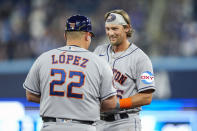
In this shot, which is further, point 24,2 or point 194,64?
point 24,2

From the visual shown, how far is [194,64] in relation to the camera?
9.91 m

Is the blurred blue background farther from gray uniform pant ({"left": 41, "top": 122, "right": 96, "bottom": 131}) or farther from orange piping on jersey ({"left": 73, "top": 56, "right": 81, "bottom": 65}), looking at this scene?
orange piping on jersey ({"left": 73, "top": 56, "right": 81, "bottom": 65})

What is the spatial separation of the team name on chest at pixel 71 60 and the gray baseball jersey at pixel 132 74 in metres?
0.87

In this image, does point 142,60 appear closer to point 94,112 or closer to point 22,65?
point 94,112

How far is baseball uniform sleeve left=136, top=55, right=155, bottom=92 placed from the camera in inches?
200

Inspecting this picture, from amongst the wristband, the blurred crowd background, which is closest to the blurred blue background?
the blurred crowd background

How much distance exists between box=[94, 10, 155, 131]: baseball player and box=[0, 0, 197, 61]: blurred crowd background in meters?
5.84

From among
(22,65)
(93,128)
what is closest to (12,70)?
(22,65)

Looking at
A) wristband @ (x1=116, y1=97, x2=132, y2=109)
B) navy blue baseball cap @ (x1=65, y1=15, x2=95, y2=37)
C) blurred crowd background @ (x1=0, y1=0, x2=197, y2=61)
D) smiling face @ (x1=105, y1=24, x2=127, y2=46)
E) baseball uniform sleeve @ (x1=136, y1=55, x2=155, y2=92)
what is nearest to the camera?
navy blue baseball cap @ (x1=65, y1=15, x2=95, y2=37)

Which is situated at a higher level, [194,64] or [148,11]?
[148,11]

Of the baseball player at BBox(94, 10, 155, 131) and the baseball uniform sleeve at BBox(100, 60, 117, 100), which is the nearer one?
the baseball uniform sleeve at BBox(100, 60, 117, 100)

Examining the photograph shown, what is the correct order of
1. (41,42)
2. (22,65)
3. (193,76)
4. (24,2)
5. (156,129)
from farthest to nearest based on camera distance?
(24,2) < (41,42) < (22,65) < (193,76) < (156,129)

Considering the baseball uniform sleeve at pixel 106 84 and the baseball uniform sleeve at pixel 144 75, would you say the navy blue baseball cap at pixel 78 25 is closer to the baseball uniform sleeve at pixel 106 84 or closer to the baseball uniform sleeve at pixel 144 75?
the baseball uniform sleeve at pixel 106 84

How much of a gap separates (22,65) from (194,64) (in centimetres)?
373
